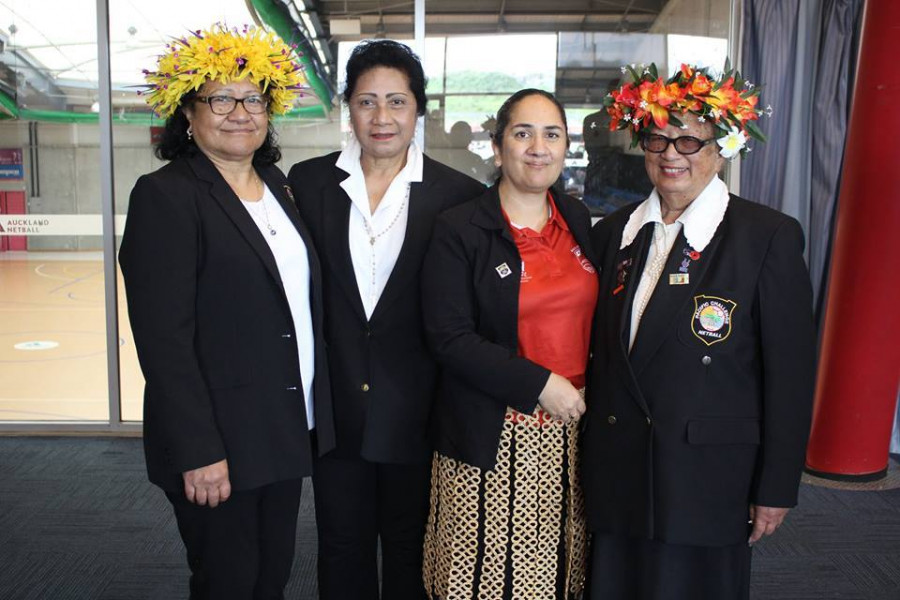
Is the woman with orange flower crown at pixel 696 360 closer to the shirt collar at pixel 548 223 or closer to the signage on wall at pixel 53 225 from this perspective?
the shirt collar at pixel 548 223

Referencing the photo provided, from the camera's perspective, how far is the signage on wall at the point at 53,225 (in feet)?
16.1

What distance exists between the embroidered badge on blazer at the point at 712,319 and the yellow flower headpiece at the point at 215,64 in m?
1.24

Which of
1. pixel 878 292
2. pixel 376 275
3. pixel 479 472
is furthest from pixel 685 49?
pixel 479 472

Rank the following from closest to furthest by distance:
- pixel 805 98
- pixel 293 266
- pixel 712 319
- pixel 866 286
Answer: pixel 712 319 → pixel 293 266 → pixel 866 286 → pixel 805 98

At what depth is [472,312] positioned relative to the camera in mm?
2117

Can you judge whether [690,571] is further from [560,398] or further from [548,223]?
[548,223]

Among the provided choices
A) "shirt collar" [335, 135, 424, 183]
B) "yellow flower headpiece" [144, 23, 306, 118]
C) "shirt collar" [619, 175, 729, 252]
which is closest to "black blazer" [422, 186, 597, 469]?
"shirt collar" [335, 135, 424, 183]

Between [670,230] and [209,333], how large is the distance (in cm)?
120

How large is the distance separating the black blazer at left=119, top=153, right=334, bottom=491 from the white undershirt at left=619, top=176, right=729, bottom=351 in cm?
86

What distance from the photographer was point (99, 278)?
514 cm

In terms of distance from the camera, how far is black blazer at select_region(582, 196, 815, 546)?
190cm

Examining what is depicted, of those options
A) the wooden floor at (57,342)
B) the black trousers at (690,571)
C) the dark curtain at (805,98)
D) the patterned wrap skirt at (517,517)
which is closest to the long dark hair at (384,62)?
the patterned wrap skirt at (517,517)

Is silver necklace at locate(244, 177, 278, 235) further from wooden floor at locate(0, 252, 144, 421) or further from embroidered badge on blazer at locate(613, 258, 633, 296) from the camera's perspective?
wooden floor at locate(0, 252, 144, 421)

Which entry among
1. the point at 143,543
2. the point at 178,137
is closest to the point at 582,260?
the point at 178,137
